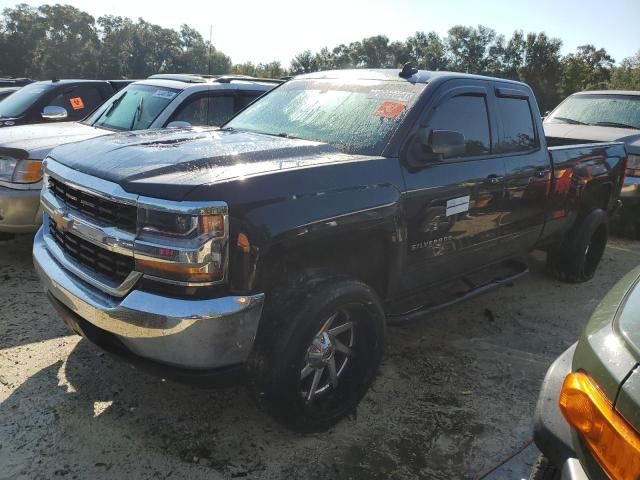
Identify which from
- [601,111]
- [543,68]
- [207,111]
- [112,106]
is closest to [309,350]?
[207,111]

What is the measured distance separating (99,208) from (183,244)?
0.58m

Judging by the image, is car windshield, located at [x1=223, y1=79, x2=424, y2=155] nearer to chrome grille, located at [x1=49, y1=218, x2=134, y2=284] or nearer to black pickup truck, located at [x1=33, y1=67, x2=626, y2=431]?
black pickup truck, located at [x1=33, y1=67, x2=626, y2=431]

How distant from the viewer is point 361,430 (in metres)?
2.97

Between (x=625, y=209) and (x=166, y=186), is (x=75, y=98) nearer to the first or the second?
(x=166, y=186)

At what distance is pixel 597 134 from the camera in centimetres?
767

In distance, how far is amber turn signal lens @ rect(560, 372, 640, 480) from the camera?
4.69 feet

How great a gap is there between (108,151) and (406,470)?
2255mm

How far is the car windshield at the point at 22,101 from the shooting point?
7396mm

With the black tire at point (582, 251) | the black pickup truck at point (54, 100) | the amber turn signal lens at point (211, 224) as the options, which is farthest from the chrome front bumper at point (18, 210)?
the black tire at point (582, 251)

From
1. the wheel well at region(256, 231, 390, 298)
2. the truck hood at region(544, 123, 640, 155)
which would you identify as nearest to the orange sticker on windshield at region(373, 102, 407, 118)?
the wheel well at region(256, 231, 390, 298)

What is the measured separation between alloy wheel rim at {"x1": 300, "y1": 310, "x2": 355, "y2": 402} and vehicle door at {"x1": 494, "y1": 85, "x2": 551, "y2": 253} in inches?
68.1

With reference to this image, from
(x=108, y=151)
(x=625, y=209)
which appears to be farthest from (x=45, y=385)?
(x=625, y=209)

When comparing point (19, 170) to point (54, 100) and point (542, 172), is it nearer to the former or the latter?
point (54, 100)

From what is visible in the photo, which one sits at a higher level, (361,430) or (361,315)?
(361,315)
